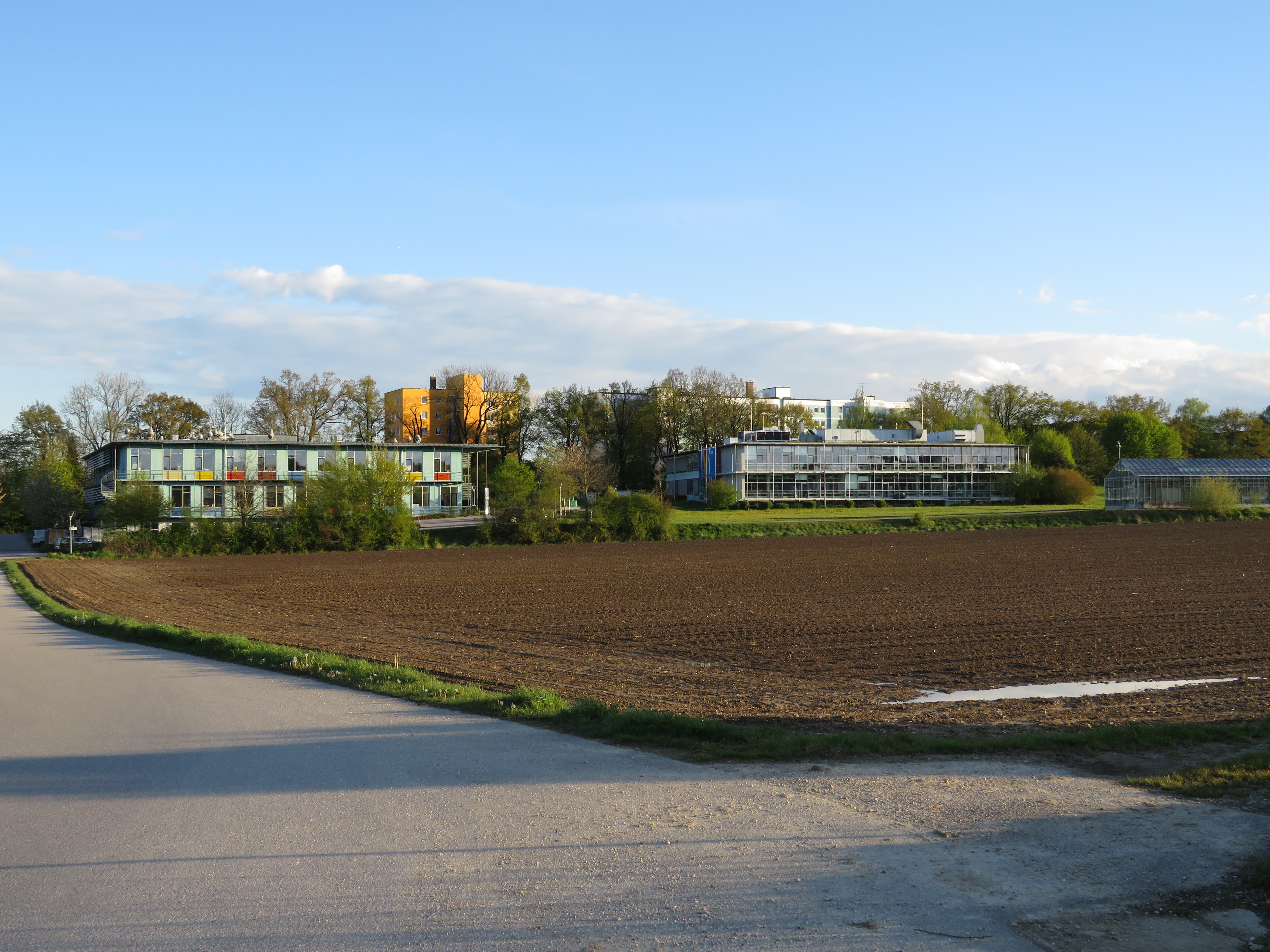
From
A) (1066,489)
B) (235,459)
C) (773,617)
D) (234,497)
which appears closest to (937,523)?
(1066,489)

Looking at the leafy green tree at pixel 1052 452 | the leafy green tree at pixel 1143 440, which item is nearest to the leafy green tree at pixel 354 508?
the leafy green tree at pixel 1052 452

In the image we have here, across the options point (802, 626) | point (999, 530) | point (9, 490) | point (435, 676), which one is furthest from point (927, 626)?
point (9, 490)

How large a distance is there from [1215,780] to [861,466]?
89.6 metres

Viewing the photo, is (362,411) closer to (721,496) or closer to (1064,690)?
(721,496)

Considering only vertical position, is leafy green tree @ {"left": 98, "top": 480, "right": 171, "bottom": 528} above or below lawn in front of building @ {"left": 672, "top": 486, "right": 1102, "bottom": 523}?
above

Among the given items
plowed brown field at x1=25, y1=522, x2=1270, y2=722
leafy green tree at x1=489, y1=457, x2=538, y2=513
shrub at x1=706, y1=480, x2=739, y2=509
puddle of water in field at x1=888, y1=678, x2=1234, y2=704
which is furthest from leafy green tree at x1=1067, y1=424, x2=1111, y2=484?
puddle of water in field at x1=888, y1=678, x2=1234, y2=704

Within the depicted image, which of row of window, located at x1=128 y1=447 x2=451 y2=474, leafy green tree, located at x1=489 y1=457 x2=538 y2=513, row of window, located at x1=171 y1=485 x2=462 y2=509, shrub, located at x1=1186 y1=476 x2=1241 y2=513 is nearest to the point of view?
leafy green tree, located at x1=489 y1=457 x2=538 y2=513

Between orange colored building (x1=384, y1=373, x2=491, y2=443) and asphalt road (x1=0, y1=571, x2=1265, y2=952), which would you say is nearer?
asphalt road (x1=0, y1=571, x2=1265, y2=952)

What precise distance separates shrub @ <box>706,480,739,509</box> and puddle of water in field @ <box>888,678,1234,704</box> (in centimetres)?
7026

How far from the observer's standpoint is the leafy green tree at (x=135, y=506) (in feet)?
188

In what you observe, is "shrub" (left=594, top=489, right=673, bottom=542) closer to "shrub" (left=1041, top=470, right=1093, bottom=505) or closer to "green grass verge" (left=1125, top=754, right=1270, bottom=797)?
"shrub" (left=1041, top=470, right=1093, bottom=505)

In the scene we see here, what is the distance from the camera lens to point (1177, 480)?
257 feet

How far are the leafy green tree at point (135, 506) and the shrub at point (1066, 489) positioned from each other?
76.3 m

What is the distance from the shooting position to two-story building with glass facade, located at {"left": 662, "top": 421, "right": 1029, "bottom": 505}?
92125 mm
